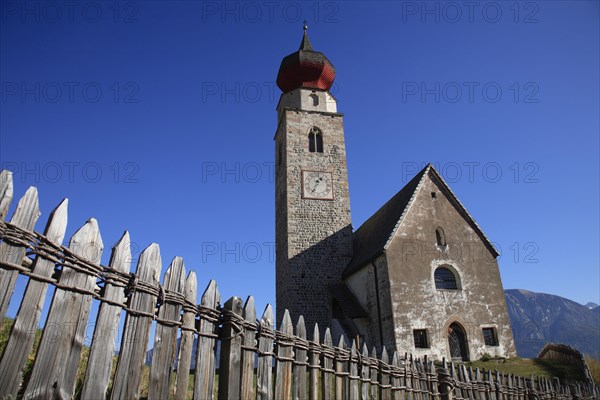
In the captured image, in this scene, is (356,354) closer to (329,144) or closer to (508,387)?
(508,387)

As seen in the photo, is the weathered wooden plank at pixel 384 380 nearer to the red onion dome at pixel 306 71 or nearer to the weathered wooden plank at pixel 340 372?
the weathered wooden plank at pixel 340 372

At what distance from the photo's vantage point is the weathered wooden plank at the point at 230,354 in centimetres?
342

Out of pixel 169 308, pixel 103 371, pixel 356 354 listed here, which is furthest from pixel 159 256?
pixel 356 354

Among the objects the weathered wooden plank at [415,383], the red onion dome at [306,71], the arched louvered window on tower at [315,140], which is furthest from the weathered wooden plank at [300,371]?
the red onion dome at [306,71]

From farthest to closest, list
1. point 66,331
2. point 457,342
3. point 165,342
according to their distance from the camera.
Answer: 1. point 457,342
2. point 165,342
3. point 66,331

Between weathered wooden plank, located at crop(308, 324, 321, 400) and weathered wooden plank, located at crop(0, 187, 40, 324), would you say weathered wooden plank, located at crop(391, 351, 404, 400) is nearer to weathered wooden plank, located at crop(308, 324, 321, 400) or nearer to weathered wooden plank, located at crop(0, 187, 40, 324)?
weathered wooden plank, located at crop(308, 324, 321, 400)

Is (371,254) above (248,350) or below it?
above

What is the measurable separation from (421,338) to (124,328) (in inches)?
637

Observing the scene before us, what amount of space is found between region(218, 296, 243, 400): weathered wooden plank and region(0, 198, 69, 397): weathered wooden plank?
145cm

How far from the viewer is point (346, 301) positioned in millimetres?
20266

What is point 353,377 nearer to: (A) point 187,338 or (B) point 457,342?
(A) point 187,338

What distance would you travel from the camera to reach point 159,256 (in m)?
3.05

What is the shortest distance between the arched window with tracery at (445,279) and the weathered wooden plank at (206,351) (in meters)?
16.5

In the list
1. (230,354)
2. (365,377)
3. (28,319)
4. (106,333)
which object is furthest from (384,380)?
(28,319)
